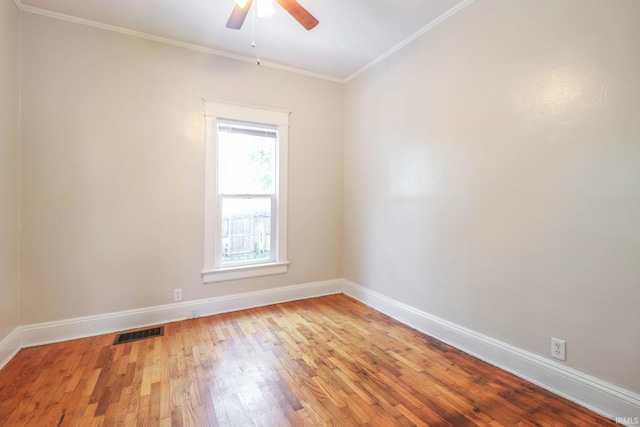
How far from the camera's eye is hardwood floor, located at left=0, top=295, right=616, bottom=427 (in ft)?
5.51

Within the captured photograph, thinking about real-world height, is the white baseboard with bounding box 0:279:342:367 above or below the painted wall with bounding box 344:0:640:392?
below

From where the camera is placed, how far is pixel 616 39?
1655mm

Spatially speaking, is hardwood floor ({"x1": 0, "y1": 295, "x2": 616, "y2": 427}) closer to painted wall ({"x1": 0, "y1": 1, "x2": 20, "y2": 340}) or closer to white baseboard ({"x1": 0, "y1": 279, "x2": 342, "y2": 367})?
white baseboard ({"x1": 0, "y1": 279, "x2": 342, "y2": 367})

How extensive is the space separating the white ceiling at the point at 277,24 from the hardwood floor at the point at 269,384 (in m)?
2.83

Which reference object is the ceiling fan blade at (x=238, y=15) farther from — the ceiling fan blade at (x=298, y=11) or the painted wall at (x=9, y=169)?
the painted wall at (x=9, y=169)

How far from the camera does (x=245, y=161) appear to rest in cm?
345

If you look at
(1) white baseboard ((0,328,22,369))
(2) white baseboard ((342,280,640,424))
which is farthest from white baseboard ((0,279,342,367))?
(2) white baseboard ((342,280,640,424))

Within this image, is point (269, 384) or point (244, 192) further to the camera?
point (244, 192)

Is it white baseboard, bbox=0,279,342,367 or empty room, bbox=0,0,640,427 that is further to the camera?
white baseboard, bbox=0,279,342,367

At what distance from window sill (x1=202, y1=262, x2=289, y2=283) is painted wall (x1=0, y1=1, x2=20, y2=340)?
1.46 m

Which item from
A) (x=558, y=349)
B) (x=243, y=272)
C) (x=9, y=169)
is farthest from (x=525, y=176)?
(x=9, y=169)

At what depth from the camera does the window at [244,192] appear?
3.19 metres

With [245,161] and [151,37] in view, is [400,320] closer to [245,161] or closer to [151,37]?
[245,161]

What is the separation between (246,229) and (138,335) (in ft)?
4.76
